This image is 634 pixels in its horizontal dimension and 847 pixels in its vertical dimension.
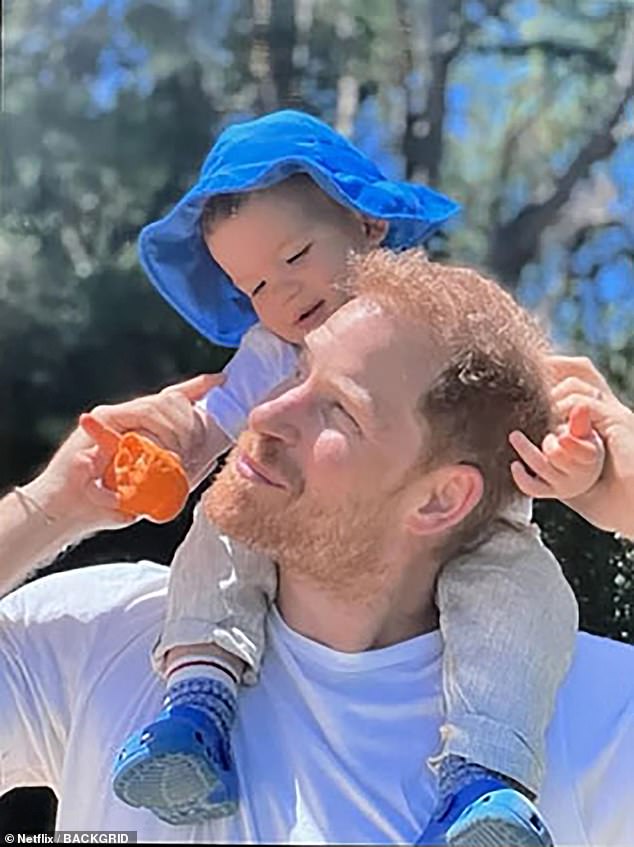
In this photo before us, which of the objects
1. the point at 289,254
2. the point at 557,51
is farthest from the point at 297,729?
the point at 557,51

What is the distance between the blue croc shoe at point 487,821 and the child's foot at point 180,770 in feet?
0.33

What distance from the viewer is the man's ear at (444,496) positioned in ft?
2.38

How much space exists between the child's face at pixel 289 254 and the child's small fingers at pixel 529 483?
187mm

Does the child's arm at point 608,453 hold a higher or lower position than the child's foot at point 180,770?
higher

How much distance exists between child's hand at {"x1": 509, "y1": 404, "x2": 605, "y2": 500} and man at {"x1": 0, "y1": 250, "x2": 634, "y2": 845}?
0.02 meters

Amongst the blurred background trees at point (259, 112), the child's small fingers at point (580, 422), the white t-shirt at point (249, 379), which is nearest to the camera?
the child's small fingers at point (580, 422)

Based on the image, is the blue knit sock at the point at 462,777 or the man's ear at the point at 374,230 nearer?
the blue knit sock at the point at 462,777

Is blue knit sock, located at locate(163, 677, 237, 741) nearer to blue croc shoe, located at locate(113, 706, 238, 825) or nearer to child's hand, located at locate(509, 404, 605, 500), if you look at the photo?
blue croc shoe, located at locate(113, 706, 238, 825)

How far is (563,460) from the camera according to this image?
0.71 meters

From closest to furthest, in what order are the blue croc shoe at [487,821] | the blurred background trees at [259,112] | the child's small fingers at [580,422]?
1. the blue croc shoe at [487,821]
2. the child's small fingers at [580,422]
3. the blurred background trees at [259,112]

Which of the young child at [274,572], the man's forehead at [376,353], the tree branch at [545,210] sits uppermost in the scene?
the man's forehead at [376,353]

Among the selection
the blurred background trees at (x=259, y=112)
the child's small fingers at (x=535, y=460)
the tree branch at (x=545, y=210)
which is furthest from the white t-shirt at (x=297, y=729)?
the tree branch at (x=545, y=210)

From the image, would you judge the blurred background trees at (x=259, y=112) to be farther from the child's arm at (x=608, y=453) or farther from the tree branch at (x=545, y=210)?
the child's arm at (x=608, y=453)

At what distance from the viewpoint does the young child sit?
0.65m
